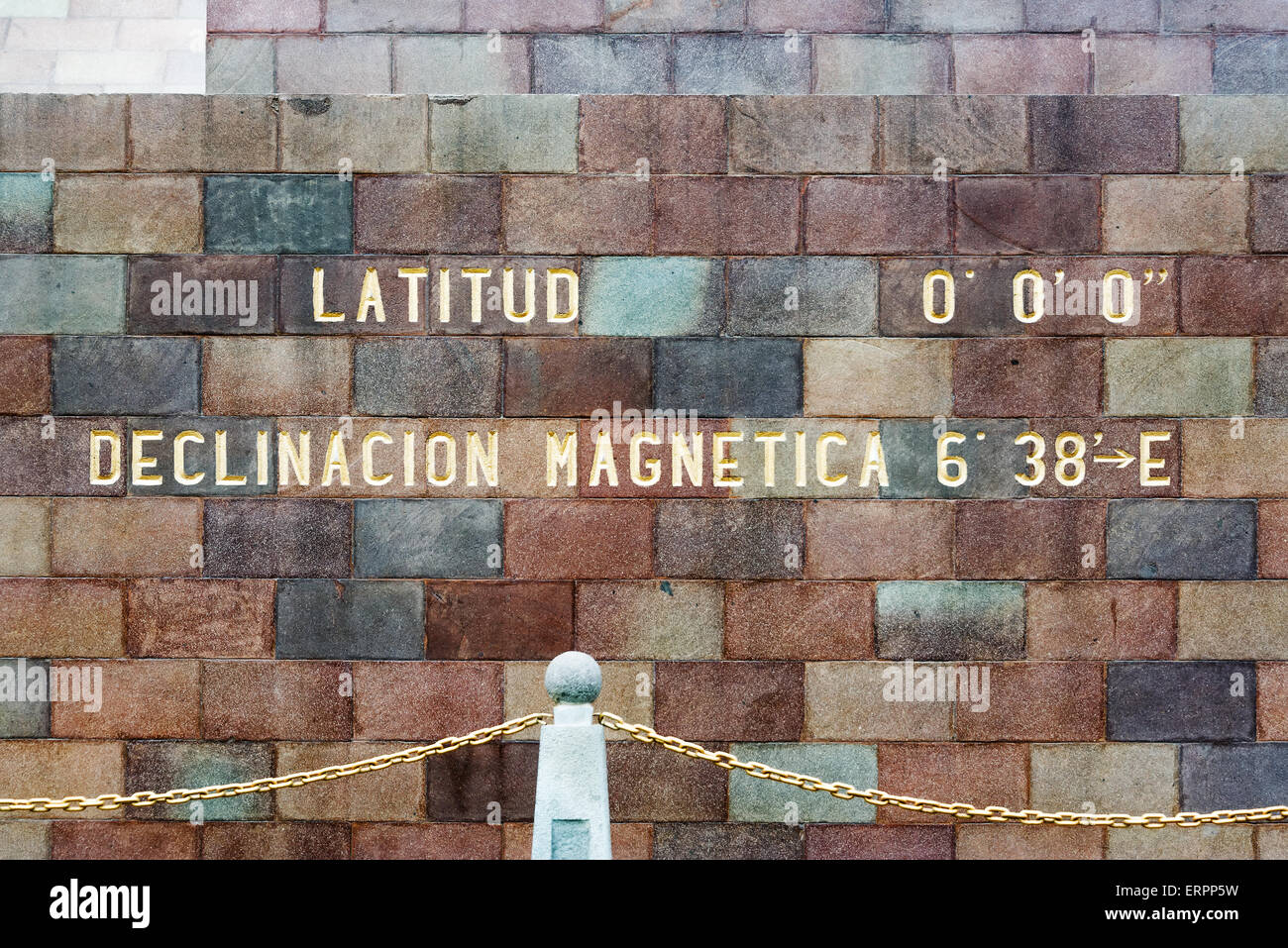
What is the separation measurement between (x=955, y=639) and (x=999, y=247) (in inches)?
90.1

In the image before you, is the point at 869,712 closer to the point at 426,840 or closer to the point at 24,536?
the point at 426,840

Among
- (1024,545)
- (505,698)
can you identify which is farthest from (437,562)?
(1024,545)

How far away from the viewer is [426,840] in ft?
22.9

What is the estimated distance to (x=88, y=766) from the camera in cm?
698

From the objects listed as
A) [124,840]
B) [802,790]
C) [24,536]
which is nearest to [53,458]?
[24,536]

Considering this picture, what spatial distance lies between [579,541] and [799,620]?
4.39ft

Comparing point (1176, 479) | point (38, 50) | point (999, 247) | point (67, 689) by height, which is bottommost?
point (67, 689)

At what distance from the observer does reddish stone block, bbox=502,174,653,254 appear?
7.18 metres

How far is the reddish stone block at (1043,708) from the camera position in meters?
6.96

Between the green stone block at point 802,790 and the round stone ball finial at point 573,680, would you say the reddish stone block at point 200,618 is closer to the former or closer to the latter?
the round stone ball finial at point 573,680

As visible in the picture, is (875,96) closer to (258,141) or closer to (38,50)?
(258,141)

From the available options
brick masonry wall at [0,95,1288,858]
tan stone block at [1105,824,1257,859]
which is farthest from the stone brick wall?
tan stone block at [1105,824,1257,859]

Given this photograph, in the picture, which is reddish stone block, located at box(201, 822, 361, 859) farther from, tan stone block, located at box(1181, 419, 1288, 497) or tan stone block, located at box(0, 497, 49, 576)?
tan stone block, located at box(1181, 419, 1288, 497)

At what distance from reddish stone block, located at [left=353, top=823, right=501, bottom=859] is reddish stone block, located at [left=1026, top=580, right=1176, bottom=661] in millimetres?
3264
